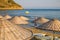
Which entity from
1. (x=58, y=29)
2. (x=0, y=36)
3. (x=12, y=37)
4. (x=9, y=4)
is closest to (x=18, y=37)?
(x=12, y=37)

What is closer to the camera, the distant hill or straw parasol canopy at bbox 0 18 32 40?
straw parasol canopy at bbox 0 18 32 40

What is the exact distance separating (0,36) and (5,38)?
0.10 m

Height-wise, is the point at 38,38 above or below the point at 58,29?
below

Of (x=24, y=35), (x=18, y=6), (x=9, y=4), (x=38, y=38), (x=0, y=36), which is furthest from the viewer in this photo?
(x=18, y=6)

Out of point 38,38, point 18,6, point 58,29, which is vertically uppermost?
point 58,29

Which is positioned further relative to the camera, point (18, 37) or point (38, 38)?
point (38, 38)

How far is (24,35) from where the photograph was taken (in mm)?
3604

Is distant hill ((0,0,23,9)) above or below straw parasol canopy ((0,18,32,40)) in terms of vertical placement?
below

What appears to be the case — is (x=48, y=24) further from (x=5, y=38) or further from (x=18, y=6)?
(x=18, y=6)

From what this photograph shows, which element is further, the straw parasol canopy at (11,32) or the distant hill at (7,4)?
the distant hill at (7,4)

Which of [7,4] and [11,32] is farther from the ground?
[11,32]

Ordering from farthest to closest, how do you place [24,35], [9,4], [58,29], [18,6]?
[18,6], [9,4], [58,29], [24,35]

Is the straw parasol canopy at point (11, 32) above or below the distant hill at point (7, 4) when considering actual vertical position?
above

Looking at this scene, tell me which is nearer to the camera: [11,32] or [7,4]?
[11,32]
